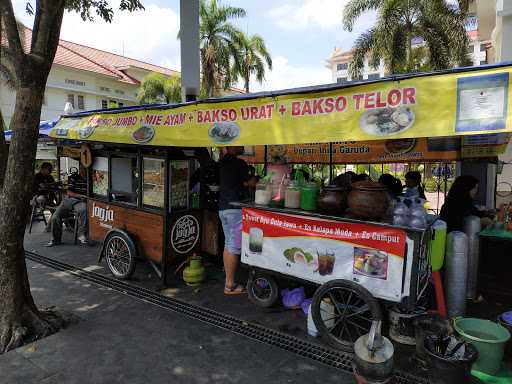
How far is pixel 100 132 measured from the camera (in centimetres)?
507

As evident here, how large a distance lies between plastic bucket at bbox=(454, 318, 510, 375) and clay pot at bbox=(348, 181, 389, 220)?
1176mm

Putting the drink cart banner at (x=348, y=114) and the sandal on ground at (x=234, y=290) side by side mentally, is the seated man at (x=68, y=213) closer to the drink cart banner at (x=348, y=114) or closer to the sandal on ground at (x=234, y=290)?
the drink cart banner at (x=348, y=114)

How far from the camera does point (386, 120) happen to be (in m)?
2.79

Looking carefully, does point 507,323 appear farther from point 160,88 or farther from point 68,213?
point 160,88

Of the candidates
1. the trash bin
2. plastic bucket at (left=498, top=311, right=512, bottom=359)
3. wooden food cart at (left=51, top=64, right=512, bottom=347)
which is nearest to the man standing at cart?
wooden food cart at (left=51, top=64, right=512, bottom=347)

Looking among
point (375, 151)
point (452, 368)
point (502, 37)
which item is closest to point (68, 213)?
point (375, 151)

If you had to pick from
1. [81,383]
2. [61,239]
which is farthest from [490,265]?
[61,239]

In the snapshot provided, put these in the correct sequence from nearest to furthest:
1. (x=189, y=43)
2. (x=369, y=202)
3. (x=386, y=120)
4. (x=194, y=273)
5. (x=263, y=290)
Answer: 1. (x=386, y=120)
2. (x=369, y=202)
3. (x=263, y=290)
4. (x=194, y=273)
5. (x=189, y=43)

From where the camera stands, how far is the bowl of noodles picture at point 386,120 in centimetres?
271

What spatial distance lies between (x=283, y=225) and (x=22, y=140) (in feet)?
8.68

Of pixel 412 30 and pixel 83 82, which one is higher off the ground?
pixel 412 30

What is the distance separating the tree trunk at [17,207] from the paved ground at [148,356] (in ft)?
0.90

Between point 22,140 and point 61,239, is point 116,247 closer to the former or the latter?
point 22,140

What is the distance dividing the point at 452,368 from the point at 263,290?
2.24 metres
